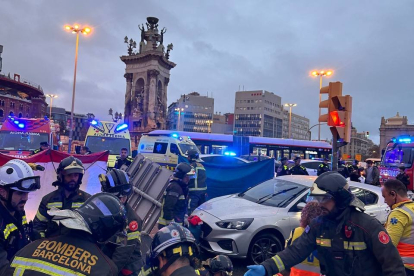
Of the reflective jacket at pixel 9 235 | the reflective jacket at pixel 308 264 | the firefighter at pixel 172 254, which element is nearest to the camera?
the firefighter at pixel 172 254

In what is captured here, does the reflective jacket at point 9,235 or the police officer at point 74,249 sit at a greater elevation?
the police officer at point 74,249

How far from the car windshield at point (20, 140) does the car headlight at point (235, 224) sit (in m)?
10.4

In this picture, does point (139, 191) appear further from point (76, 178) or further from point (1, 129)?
point (1, 129)

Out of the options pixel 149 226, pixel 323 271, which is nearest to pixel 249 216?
pixel 149 226

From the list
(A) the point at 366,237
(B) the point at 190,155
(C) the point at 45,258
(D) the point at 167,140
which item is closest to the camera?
(C) the point at 45,258

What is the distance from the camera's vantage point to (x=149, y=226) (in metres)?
5.45

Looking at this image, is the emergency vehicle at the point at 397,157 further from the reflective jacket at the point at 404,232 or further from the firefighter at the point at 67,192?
the firefighter at the point at 67,192

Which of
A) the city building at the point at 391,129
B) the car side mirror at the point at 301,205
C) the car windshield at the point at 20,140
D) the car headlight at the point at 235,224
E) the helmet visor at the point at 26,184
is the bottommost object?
the car headlight at the point at 235,224

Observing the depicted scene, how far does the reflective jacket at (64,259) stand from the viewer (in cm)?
172

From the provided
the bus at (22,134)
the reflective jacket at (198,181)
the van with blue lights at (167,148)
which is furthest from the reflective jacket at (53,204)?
the van with blue lights at (167,148)

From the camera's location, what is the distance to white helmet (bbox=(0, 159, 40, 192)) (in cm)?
301

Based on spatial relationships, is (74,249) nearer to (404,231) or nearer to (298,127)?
(404,231)

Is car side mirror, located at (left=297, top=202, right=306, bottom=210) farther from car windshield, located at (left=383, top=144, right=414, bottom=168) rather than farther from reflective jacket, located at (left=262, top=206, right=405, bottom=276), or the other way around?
A: car windshield, located at (left=383, top=144, right=414, bottom=168)

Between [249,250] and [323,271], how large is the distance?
10.0 feet
